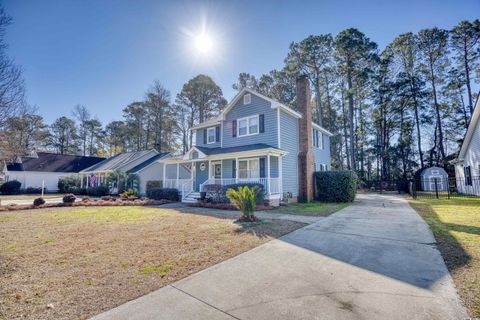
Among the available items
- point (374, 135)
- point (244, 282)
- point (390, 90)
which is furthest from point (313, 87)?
point (244, 282)

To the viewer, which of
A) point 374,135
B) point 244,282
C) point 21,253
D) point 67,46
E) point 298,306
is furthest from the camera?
point 374,135

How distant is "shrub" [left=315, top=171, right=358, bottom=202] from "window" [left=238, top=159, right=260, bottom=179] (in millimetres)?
4727

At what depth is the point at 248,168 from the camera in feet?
50.9

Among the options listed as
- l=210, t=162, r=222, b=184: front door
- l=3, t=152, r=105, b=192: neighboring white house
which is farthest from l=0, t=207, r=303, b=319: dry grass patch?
l=3, t=152, r=105, b=192: neighboring white house

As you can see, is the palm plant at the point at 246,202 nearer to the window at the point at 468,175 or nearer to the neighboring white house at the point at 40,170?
the window at the point at 468,175

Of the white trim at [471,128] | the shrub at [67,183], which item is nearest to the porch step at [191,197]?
the white trim at [471,128]

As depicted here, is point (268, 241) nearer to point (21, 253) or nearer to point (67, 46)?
point (21, 253)

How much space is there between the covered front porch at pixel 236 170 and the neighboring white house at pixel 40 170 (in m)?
23.8

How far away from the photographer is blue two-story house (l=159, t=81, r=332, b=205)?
14422 millimetres

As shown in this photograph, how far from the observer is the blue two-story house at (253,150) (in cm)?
1442

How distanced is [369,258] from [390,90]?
31.6 m

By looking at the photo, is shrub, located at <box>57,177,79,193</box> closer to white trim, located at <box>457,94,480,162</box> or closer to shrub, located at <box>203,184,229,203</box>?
shrub, located at <box>203,184,229,203</box>

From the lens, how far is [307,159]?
50.6ft

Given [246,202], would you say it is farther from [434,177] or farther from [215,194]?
[434,177]
